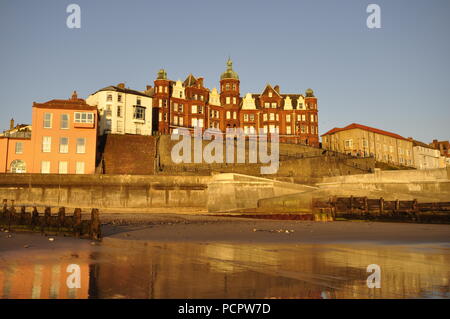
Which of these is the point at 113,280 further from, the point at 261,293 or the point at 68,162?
the point at 68,162

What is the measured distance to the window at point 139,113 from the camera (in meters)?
71.8

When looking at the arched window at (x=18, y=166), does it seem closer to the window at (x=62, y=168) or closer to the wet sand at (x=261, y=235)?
the window at (x=62, y=168)

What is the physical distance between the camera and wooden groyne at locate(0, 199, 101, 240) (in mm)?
15078

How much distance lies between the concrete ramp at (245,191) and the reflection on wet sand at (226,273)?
2889 centimetres

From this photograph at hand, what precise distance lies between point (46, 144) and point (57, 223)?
36.3 m

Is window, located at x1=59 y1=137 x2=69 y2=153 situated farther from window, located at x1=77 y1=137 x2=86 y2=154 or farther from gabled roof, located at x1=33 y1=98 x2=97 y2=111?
gabled roof, located at x1=33 y1=98 x2=97 y2=111

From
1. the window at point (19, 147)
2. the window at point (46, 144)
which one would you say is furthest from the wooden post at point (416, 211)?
the window at point (19, 147)

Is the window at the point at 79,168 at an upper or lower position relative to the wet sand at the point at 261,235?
upper

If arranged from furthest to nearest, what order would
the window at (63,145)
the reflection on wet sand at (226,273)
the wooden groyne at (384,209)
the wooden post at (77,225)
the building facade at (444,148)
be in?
the building facade at (444,148), the window at (63,145), the wooden groyne at (384,209), the wooden post at (77,225), the reflection on wet sand at (226,273)

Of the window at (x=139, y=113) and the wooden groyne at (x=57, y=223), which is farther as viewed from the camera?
the window at (x=139, y=113)

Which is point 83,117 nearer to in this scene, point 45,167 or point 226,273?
point 45,167

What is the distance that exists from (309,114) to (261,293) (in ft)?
291

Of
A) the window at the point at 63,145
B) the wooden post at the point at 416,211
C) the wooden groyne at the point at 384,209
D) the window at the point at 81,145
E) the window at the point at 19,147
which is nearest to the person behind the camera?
the wooden groyne at the point at 384,209

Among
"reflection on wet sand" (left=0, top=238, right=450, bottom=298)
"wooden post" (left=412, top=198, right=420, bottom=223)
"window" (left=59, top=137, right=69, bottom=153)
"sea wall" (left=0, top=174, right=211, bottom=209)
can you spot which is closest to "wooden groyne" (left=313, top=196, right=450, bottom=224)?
"wooden post" (left=412, top=198, right=420, bottom=223)
